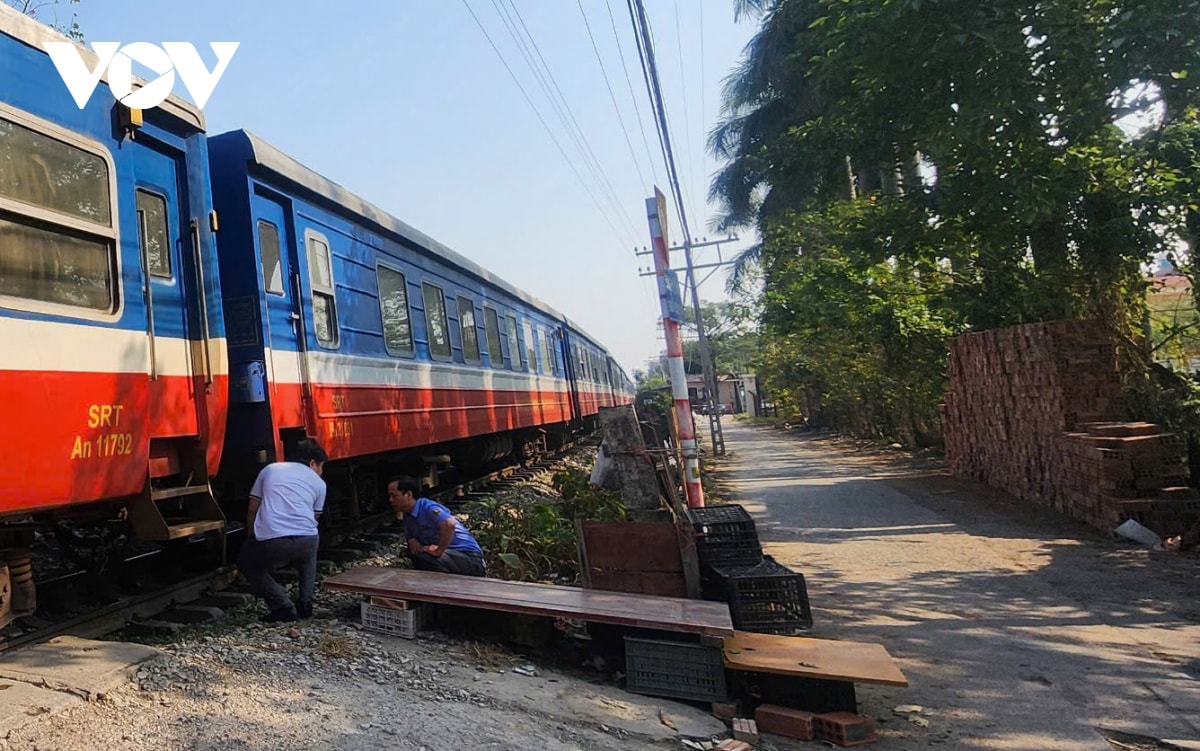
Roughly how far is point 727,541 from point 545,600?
170 cm

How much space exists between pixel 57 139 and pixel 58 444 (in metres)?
1.48

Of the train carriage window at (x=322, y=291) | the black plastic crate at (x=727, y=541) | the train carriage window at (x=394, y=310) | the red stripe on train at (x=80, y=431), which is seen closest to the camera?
the red stripe on train at (x=80, y=431)

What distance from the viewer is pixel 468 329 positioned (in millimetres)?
10008

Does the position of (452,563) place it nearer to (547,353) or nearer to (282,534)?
(282,534)

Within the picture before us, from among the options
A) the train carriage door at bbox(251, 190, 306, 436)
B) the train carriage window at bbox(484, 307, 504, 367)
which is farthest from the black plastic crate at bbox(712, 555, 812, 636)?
the train carriage window at bbox(484, 307, 504, 367)

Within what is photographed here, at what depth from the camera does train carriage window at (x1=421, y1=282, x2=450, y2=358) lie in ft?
28.2

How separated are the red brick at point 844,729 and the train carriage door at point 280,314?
379 centimetres

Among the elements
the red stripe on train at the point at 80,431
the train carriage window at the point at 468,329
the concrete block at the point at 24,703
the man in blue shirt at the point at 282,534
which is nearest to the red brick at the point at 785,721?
the man in blue shirt at the point at 282,534

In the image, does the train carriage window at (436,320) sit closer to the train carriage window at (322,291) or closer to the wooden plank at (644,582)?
the train carriage window at (322,291)

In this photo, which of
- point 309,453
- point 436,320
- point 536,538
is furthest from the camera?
point 436,320

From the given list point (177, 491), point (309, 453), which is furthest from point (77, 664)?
point (309, 453)

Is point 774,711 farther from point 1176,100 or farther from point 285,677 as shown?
point 1176,100

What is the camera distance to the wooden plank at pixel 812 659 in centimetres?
393

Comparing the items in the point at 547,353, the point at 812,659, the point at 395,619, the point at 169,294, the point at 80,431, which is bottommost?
the point at 812,659
